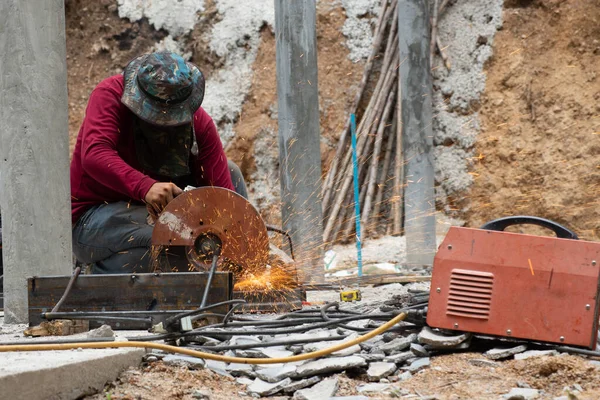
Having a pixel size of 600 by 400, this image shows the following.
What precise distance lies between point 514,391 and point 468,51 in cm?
831

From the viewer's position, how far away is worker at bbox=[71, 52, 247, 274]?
469cm

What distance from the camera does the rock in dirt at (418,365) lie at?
9.89 feet

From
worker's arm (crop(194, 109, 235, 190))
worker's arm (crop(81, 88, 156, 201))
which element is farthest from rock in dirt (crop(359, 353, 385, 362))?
worker's arm (crop(194, 109, 235, 190))

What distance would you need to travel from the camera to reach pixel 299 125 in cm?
721

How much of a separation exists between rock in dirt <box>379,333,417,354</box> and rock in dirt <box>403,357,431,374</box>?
158 mm

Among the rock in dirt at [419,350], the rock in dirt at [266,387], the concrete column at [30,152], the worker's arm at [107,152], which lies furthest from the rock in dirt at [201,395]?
the concrete column at [30,152]

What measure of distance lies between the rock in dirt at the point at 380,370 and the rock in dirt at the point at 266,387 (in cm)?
28

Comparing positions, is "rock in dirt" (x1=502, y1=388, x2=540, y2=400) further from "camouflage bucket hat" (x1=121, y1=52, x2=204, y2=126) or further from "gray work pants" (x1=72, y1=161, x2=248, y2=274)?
"camouflage bucket hat" (x1=121, y1=52, x2=204, y2=126)

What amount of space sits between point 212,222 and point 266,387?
5.08 feet

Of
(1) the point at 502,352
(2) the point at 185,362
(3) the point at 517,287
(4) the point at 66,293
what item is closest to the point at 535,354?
(1) the point at 502,352

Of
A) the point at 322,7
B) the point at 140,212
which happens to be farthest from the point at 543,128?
the point at 140,212

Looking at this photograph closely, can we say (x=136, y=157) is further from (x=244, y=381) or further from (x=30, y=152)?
(x=244, y=381)

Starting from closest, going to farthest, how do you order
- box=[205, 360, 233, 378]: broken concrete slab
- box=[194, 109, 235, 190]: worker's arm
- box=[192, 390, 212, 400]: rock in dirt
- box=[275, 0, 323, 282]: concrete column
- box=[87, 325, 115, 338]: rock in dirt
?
box=[192, 390, 212, 400]: rock in dirt < box=[205, 360, 233, 378]: broken concrete slab < box=[87, 325, 115, 338]: rock in dirt < box=[194, 109, 235, 190]: worker's arm < box=[275, 0, 323, 282]: concrete column

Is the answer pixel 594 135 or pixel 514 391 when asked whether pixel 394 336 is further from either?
pixel 594 135
